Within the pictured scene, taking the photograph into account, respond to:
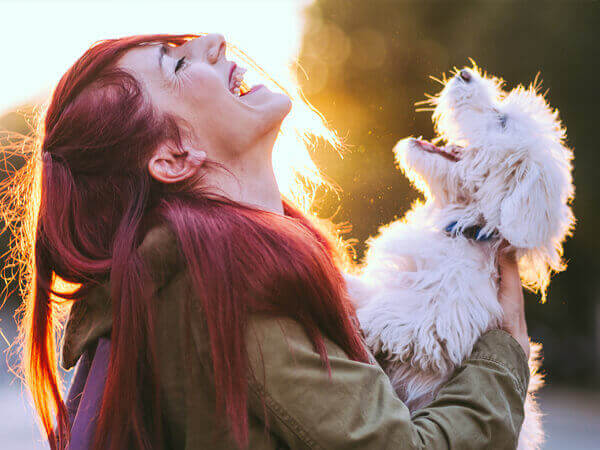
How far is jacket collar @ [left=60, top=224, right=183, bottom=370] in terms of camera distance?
1.34 meters

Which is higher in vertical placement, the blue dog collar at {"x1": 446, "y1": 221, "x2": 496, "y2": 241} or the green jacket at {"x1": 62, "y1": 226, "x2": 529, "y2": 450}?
the blue dog collar at {"x1": 446, "y1": 221, "x2": 496, "y2": 241}

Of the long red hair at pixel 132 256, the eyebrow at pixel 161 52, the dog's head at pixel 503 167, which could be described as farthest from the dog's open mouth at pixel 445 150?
the eyebrow at pixel 161 52

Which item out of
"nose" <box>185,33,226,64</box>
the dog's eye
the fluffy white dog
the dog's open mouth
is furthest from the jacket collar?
the dog's eye

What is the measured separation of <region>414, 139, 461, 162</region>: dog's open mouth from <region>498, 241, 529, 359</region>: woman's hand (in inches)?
16.6

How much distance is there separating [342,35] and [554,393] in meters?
8.06

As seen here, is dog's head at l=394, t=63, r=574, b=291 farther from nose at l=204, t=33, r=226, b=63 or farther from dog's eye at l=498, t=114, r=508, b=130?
nose at l=204, t=33, r=226, b=63

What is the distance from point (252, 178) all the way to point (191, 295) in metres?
0.53

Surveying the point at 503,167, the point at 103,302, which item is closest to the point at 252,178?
the point at 103,302

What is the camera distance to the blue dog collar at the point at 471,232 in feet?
6.75

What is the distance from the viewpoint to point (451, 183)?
7.29 ft

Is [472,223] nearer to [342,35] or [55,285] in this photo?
[55,285]

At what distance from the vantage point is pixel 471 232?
2109 mm

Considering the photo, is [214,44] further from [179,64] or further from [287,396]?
A: [287,396]

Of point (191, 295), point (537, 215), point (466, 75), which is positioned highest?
point (466, 75)
